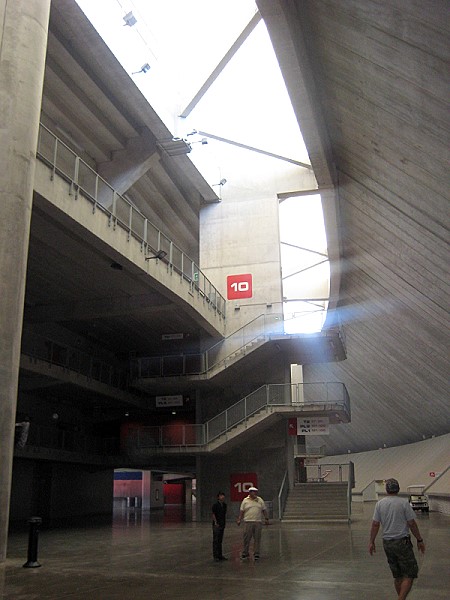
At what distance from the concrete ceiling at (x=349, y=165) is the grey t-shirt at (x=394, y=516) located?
8.21 metres

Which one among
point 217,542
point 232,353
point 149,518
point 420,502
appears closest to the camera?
point 217,542

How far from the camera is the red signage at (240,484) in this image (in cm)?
2927

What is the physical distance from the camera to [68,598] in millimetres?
8555

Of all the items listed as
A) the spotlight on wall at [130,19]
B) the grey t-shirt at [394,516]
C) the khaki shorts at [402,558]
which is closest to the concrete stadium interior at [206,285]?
the spotlight on wall at [130,19]

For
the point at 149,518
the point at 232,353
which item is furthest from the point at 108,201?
the point at 149,518

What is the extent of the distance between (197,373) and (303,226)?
A: 15.5m

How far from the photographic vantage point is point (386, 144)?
17.3 metres

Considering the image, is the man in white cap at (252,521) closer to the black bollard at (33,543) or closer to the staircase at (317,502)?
the black bollard at (33,543)

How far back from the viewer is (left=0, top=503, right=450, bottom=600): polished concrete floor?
8914 mm

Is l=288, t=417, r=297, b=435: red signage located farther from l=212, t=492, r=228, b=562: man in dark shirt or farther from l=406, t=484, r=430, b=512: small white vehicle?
l=212, t=492, r=228, b=562: man in dark shirt

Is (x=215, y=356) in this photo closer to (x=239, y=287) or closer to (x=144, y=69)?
(x=239, y=287)

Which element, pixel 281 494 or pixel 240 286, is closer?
pixel 281 494

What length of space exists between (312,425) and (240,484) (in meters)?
4.68

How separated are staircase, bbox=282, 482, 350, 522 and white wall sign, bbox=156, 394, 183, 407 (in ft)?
23.6
